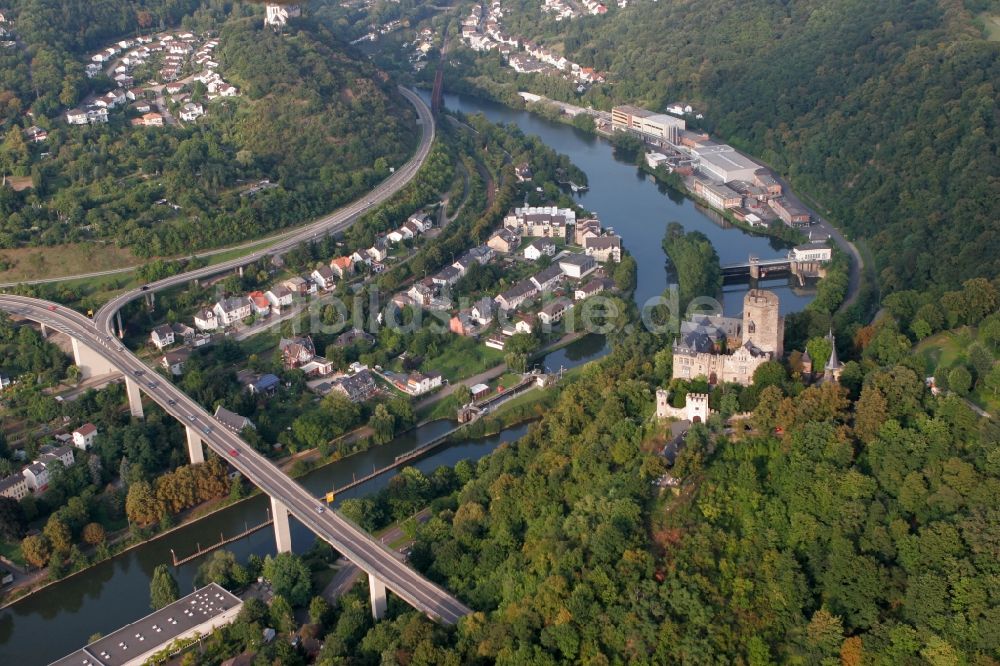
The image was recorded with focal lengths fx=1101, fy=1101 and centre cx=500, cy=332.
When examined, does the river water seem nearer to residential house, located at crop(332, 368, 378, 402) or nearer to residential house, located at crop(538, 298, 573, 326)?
residential house, located at crop(538, 298, 573, 326)

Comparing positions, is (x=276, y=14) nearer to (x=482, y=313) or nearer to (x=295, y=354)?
(x=482, y=313)

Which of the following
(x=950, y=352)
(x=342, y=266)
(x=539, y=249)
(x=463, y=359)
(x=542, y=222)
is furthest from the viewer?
(x=542, y=222)

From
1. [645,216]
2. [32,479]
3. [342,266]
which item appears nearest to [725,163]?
[645,216]

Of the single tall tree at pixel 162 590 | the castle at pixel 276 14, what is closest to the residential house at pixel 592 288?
the single tall tree at pixel 162 590

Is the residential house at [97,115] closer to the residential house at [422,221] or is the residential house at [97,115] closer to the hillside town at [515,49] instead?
the residential house at [422,221]

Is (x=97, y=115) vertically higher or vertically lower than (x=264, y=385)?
higher

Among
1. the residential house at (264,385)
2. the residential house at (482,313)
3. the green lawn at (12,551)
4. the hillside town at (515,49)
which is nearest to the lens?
the green lawn at (12,551)

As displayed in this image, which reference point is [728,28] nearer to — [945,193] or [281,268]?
[945,193]
